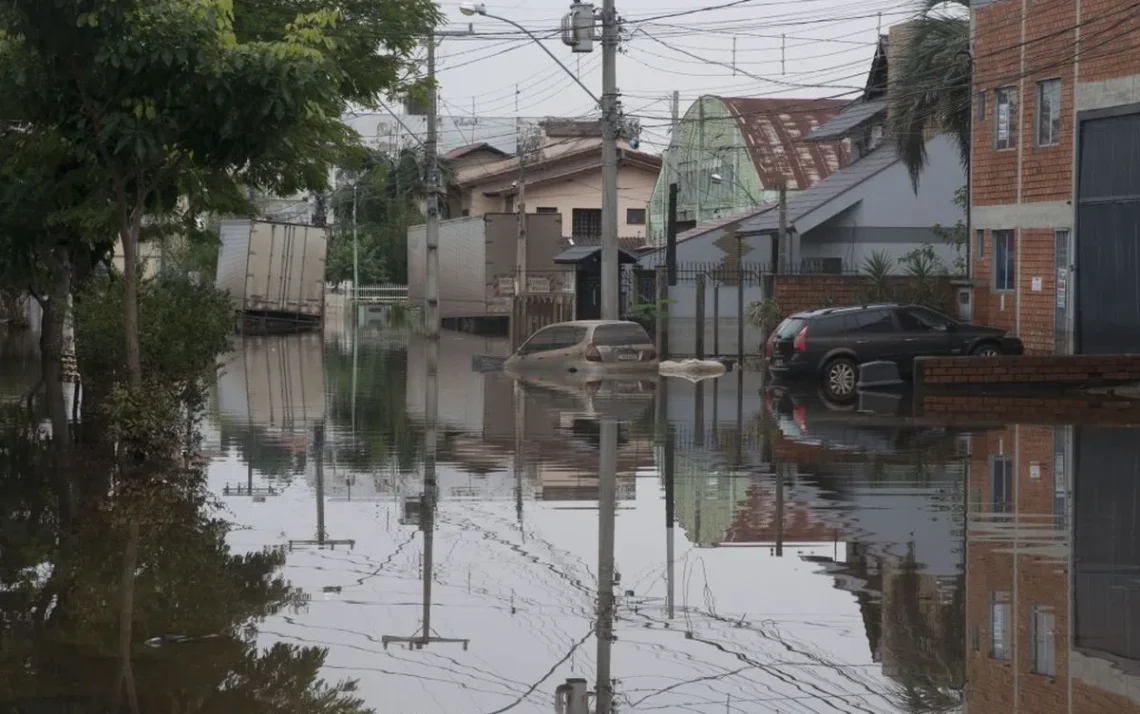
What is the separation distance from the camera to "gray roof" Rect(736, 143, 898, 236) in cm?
4600

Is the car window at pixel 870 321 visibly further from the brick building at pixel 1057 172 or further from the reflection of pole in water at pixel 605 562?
the reflection of pole in water at pixel 605 562

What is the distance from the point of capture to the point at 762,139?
62062 millimetres

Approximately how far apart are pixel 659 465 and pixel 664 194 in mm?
51956

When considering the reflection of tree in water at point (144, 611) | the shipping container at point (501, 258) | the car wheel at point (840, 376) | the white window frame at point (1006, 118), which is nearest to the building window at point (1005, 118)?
the white window frame at point (1006, 118)

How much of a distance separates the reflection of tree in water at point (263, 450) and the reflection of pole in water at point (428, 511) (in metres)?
1.46

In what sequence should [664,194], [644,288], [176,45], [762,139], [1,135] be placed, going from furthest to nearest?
[664,194] < [762,139] < [644,288] < [1,135] < [176,45]

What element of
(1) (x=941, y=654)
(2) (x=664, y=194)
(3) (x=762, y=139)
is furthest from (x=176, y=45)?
(2) (x=664, y=194)

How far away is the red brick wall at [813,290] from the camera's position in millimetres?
38500

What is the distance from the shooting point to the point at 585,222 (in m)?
75.8

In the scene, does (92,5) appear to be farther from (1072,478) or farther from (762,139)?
(762,139)

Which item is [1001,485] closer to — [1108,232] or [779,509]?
[779,509]

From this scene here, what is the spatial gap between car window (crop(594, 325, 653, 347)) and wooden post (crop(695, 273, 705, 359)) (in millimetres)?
5737

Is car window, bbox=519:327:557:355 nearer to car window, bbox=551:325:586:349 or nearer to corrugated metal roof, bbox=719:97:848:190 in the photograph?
car window, bbox=551:325:586:349

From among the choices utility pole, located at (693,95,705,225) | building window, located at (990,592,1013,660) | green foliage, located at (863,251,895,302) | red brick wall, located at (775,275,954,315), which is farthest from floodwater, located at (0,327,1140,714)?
utility pole, located at (693,95,705,225)
